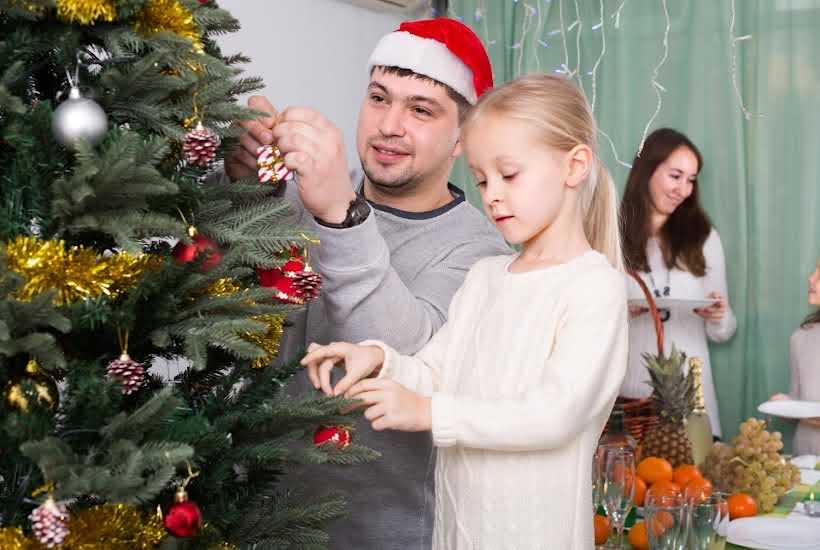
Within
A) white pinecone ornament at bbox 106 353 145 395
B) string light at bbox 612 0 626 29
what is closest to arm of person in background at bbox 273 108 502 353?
white pinecone ornament at bbox 106 353 145 395

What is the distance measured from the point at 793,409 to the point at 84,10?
2367 millimetres

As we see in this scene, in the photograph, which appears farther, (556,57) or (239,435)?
(556,57)

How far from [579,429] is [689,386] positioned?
1148 mm

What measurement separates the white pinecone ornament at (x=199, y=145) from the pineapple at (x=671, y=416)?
1.60m

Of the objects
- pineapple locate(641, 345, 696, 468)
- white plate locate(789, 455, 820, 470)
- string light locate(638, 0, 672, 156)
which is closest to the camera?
pineapple locate(641, 345, 696, 468)

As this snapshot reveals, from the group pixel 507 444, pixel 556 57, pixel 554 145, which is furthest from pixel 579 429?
pixel 556 57

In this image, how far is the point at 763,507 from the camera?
2041 millimetres

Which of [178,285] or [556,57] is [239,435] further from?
[556,57]

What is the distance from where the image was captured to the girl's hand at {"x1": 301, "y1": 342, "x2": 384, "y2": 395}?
1.16 metres

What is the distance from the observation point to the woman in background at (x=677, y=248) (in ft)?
11.9

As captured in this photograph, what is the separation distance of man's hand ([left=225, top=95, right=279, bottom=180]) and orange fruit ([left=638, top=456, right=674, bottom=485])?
1213 millimetres

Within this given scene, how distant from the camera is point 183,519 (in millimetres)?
854

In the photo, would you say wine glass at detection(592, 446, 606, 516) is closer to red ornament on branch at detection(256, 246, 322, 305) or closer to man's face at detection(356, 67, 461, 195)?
man's face at detection(356, 67, 461, 195)

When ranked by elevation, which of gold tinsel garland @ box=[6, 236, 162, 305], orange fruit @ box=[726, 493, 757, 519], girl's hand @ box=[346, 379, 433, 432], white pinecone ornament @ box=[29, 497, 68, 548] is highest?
gold tinsel garland @ box=[6, 236, 162, 305]
